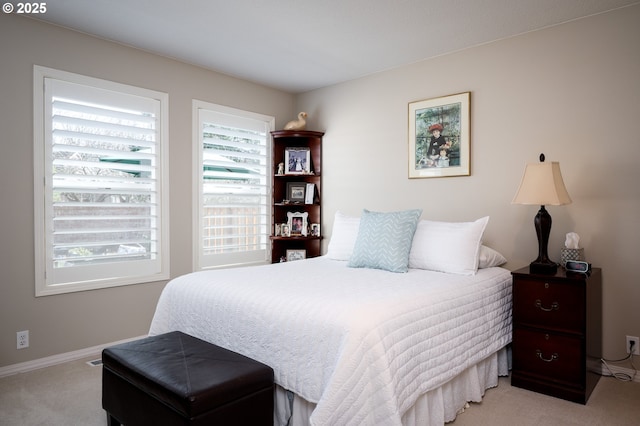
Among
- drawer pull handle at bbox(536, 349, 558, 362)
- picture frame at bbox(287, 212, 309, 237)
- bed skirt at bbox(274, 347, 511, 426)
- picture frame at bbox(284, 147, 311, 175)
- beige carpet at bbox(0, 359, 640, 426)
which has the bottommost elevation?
beige carpet at bbox(0, 359, 640, 426)

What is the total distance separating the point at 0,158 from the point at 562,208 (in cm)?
399

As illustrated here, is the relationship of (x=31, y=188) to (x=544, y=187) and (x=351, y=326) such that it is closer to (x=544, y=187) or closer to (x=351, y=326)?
(x=351, y=326)

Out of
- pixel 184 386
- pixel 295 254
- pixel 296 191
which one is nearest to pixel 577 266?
pixel 184 386

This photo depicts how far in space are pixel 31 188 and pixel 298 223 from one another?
8.19 feet

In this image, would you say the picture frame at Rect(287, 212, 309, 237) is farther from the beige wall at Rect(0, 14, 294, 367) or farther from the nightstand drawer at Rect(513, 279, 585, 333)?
the nightstand drawer at Rect(513, 279, 585, 333)

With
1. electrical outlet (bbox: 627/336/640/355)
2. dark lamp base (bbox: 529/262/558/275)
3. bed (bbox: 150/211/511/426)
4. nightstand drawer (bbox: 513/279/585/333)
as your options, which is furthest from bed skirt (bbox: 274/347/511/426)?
electrical outlet (bbox: 627/336/640/355)

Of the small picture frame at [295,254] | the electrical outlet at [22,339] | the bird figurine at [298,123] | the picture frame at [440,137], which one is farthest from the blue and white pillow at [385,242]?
the electrical outlet at [22,339]

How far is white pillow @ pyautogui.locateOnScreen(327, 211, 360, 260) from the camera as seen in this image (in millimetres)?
3508

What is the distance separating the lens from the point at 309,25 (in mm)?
3092

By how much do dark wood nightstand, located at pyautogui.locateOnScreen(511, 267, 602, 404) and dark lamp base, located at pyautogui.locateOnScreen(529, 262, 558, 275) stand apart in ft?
0.16

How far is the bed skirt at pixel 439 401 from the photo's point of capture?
78.7 inches

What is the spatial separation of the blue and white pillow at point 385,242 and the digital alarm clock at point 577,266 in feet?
3.35

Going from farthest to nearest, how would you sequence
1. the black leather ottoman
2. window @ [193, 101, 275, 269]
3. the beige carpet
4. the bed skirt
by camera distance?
1. window @ [193, 101, 275, 269]
2. the beige carpet
3. the bed skirt
4. the black leather ottoman

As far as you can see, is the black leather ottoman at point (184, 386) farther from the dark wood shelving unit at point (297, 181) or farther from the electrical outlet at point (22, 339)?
the dark wood shelving unit at point (297, 181)
